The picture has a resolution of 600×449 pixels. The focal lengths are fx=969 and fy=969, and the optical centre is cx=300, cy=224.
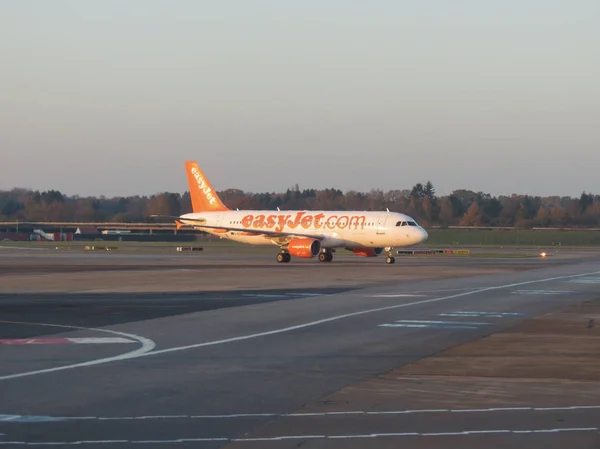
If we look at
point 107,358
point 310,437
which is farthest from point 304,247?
point 310,437

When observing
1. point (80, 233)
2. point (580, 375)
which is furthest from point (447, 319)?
point (80, 233)

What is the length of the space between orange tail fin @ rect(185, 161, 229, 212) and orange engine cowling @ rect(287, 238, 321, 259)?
40.2 feet

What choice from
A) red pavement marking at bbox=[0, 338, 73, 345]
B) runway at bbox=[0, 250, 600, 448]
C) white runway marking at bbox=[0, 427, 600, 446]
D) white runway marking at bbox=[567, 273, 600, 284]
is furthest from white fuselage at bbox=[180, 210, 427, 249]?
white runway marking at bbox=[0, 427, 600, 446]

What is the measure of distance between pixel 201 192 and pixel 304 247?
15.5 meters

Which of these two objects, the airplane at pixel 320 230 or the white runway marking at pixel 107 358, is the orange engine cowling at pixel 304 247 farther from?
the white runway marking at pixel 107 358

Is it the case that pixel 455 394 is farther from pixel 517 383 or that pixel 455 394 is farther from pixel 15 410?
pixel 15 410

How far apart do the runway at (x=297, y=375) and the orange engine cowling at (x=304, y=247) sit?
31090mm

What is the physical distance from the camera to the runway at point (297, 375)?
10609 millimetres

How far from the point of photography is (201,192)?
73688mm

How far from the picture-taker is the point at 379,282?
4122 centimetres

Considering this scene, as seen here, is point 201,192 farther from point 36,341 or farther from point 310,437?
point 310,437

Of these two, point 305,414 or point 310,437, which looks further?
point 305,414

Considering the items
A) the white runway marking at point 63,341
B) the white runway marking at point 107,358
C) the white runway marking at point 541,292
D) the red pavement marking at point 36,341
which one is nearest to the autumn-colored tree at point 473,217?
the white runway marking at point 541,292

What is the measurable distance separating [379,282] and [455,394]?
2810cm
